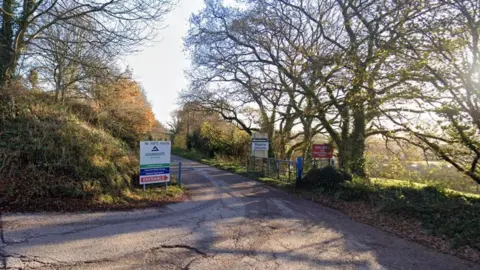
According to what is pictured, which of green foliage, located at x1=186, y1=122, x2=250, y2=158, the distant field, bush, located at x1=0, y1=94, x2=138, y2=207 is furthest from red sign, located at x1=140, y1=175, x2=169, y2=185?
green foliage, located at x1=186, y1=122, x2=250, y2=158

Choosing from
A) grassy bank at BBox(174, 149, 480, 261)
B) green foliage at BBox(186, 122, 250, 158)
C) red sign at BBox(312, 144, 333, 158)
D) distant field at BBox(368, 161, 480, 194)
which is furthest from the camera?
green foliage at BBox(186, 122, 250, 158)

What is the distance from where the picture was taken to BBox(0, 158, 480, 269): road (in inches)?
176

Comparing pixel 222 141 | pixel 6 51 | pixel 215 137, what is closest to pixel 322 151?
pixel 6 51

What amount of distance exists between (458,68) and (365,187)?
448cm

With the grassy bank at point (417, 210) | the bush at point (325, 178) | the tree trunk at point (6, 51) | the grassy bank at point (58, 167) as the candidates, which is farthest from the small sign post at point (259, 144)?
the tree trunk at point (6, 51)

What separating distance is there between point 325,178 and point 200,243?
7.38 metres

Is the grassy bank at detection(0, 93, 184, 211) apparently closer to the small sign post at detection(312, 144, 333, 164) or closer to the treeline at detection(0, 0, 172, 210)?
the treeline at detection(0, 0, 172, 210)

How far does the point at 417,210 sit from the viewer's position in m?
7.77

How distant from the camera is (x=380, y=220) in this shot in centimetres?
795

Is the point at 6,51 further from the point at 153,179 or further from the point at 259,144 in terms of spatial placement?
the point at 259,144

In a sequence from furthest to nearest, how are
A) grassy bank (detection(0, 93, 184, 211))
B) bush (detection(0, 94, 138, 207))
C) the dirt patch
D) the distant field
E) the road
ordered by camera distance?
the distant field
bush (detection(0, 94, 138, 207))
grassy bank (detection(0, 93, 184, 211))
the dirt patch
the road

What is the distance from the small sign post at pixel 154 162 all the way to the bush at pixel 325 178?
568cm

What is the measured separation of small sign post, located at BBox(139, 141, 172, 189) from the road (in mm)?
2183

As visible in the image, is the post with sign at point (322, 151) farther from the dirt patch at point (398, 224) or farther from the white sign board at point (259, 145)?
the white sign board at point (259, 145)
